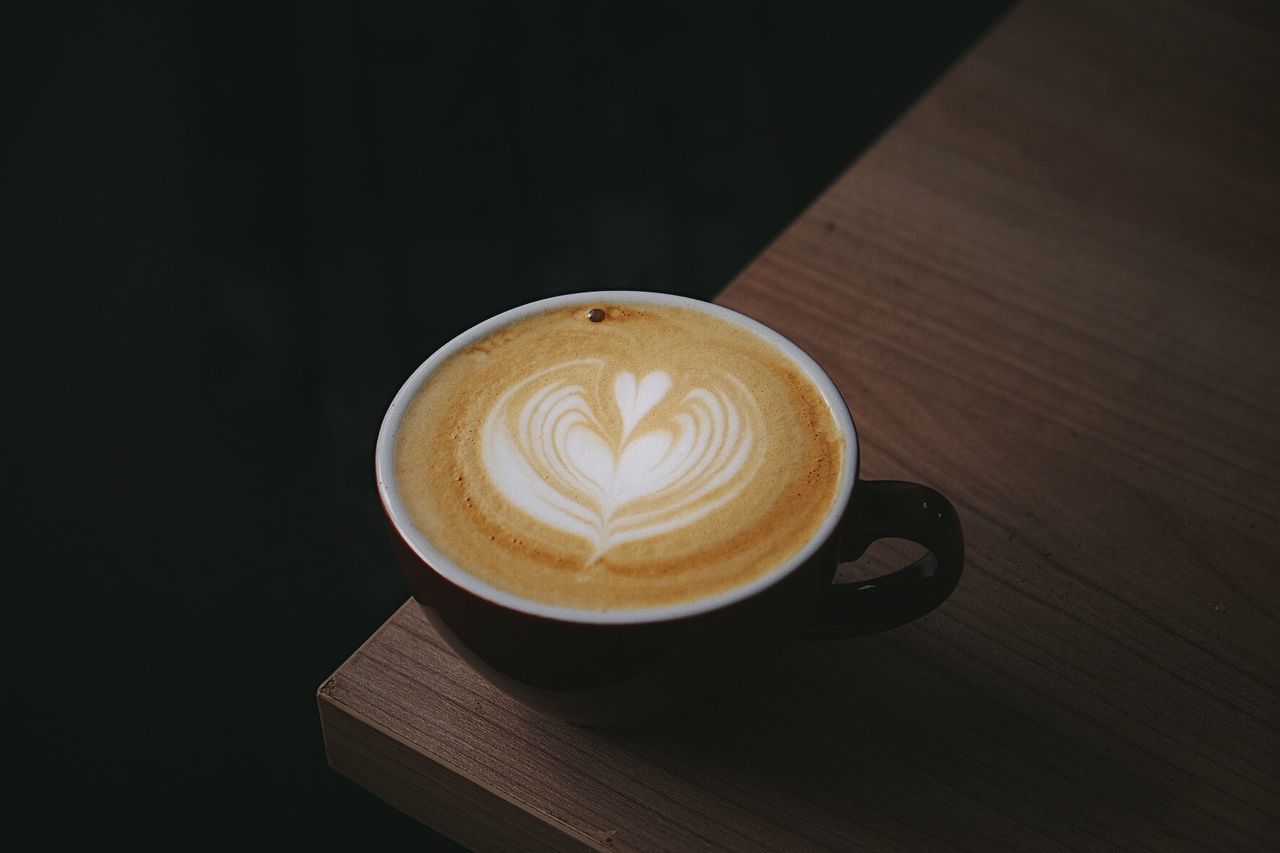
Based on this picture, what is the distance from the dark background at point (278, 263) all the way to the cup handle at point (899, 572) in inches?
17.4

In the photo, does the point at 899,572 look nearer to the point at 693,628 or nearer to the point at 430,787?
the point at 693,628

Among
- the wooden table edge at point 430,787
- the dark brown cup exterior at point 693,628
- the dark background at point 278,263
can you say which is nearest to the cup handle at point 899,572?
the dark brown cup exterior at point 693,628

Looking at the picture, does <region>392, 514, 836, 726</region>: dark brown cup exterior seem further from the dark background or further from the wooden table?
the dark background

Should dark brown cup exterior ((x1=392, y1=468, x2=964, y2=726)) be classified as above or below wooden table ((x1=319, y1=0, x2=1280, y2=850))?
above

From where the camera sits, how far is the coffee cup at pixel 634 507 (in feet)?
1.71

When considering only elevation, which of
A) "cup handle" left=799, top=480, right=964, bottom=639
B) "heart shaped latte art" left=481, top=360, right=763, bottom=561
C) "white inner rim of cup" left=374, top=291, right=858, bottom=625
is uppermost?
"white inner rim of cup" left=374, top=291, right=858, bottom=625

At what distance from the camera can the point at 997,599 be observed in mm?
690

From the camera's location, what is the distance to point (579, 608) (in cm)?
51

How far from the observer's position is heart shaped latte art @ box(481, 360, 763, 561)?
561 millimetres

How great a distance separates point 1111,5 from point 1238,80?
5.7 inches

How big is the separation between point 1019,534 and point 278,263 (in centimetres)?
97

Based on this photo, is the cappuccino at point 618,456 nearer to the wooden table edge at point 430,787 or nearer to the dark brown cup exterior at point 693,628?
the dark brown cup exterior at point 693,628

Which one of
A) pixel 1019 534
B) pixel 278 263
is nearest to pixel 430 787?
pixel 1019 534

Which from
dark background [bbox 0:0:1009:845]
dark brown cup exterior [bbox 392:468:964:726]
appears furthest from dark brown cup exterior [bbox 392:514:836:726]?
dark background [bbox 0:0:1009:845]
